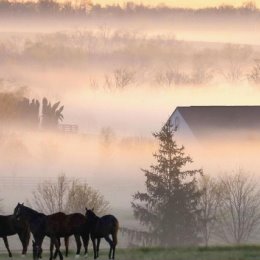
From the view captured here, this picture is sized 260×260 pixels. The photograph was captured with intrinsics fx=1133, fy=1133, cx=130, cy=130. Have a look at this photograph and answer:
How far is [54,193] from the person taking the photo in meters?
121

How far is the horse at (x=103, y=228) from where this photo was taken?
145ft

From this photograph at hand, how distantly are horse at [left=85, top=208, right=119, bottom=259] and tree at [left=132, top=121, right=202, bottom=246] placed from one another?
4446 cm

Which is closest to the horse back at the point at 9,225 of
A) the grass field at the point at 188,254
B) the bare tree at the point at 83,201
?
the grass field at the point at 188,254

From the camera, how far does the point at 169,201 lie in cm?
9644

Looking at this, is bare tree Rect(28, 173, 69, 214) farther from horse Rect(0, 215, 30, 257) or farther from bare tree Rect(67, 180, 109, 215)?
horse Rect(0, 215, 30, 257)

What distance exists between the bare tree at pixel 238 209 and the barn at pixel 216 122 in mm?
5426

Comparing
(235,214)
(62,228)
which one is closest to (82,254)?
(62,228)

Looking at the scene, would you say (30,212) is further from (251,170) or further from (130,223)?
(251,170)

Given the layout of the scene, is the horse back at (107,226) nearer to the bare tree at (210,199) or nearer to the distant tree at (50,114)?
the bare tree at (210,199)

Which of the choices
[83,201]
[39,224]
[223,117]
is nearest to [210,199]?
[83,201]

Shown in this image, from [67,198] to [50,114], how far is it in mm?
36501

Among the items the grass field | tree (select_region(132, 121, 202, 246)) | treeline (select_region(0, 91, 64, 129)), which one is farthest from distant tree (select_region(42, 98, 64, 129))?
the grass field

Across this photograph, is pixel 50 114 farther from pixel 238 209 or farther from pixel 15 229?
pixel 15 229

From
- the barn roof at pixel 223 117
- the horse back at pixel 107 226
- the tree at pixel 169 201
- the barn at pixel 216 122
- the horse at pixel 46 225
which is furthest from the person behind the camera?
the barn roof at pixel 223 117
